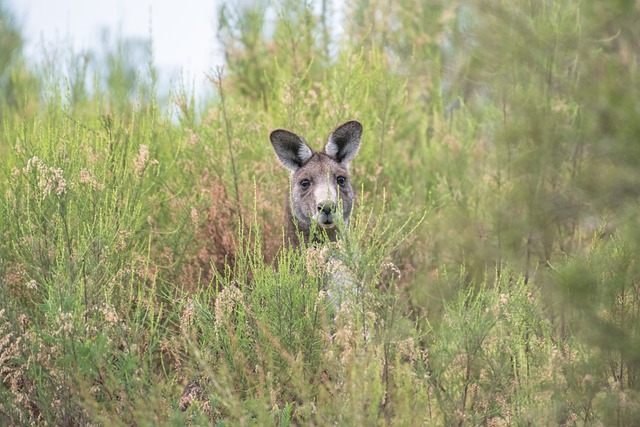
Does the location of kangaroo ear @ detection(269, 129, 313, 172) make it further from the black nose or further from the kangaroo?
the black nose

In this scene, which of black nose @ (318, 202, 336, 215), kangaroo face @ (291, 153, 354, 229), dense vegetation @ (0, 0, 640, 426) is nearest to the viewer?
dense vegetation @ (0, 0, 640, 426)

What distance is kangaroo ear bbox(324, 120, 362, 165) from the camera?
741cm

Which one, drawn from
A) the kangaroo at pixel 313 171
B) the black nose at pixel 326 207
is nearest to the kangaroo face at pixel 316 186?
the kangaroo at pixel 313 171

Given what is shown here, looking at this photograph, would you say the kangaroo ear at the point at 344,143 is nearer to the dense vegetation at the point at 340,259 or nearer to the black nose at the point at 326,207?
the dense vegetation at the point at 340,259

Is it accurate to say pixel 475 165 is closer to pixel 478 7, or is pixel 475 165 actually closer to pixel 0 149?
pixel 478 7

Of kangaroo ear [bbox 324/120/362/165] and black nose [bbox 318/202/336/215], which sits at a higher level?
kangaroo ear [bbox 324/120/362/165]

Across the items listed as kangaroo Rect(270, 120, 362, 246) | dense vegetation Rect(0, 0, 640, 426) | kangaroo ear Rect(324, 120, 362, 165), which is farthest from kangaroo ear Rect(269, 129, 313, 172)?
dense vegetation Rect(0, 0, 640, 426)

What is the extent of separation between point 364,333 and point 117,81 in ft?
18.5

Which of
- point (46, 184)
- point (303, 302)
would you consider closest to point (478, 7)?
point (303, 302)

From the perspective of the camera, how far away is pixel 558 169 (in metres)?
8.36

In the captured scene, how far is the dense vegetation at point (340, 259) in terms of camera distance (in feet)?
18.0

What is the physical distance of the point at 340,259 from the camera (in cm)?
626

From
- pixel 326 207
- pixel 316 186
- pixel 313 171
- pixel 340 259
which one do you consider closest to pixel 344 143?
pixel 313 171

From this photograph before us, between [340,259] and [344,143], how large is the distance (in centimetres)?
159
